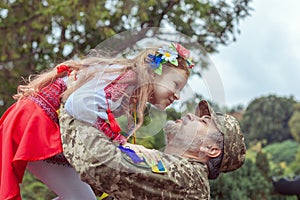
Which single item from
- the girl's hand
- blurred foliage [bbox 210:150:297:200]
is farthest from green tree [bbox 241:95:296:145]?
the girl's hand

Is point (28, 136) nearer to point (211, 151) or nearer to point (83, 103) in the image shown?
point (83, 103)

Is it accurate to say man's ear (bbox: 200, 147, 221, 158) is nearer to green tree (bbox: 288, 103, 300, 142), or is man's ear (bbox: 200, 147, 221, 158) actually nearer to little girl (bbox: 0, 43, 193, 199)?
little girl (bbox: 0, 43, 193, 199)

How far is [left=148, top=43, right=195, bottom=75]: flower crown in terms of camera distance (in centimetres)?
261

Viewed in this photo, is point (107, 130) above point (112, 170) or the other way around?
above

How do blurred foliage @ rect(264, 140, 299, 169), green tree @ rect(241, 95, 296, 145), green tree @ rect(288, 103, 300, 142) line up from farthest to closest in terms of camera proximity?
green tree @ rect(241, 95, 296, 145) < green tree @ rect(288, 103, 300, 142) < blurred foliage @ rect(264, 140, 299, 169)

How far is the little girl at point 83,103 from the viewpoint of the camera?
2.54 meters

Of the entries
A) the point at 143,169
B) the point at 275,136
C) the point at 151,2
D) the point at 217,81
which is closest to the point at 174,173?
the point at 143,169

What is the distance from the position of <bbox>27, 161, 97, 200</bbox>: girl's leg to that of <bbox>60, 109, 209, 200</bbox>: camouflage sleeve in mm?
247

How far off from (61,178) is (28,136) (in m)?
0.27

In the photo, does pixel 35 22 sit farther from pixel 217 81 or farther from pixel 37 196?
pixel 217 81

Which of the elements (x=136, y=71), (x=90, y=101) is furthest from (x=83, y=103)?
(x=136, y=71)

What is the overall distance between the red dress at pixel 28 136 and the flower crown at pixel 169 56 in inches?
16.7

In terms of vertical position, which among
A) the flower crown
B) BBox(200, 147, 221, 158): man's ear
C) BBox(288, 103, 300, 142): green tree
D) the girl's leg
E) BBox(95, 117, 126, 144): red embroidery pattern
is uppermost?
the flower crown

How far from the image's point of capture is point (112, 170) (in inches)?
97.7
